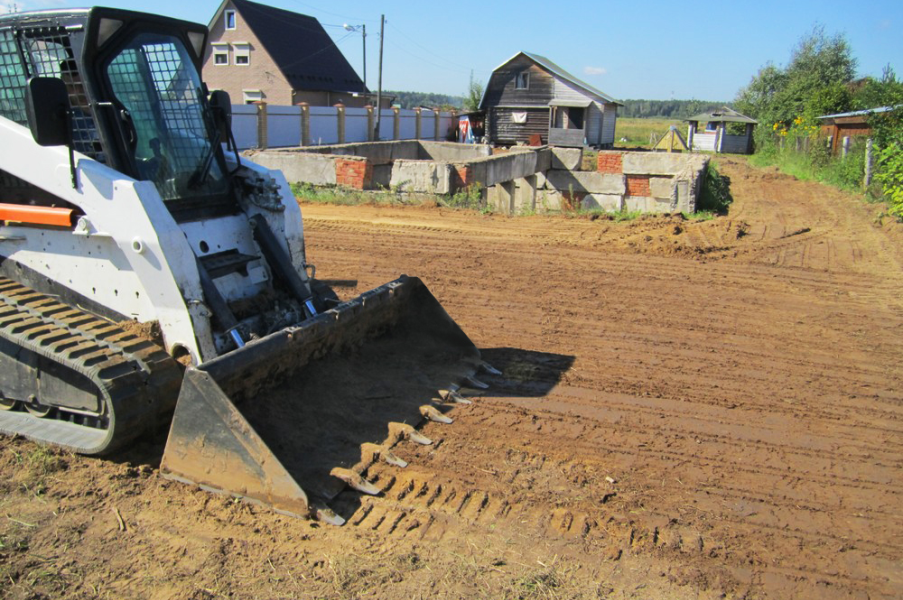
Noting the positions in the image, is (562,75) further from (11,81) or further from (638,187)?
(11,81)

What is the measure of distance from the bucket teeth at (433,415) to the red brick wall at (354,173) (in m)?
12.0

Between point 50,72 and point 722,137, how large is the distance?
5055cm

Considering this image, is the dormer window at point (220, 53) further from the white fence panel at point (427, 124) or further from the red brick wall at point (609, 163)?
the red brick wall at point (609, 163)

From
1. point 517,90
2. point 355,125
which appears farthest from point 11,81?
point 517,90

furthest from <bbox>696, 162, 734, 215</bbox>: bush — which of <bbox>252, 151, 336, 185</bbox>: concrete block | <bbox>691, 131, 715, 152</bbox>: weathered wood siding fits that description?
<bbox>691, 131, 715, 152</bbox>: weathered wood siding

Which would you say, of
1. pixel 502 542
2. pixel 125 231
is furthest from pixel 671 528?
pixel 125 231

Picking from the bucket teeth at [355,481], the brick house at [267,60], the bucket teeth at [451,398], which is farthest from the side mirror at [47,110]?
the brick house at [267,60]

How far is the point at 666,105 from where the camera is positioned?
619 ft

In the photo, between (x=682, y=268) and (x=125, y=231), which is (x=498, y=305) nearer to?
(x=682, y=268)

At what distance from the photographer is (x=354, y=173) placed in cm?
1678

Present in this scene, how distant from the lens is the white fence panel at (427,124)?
41.8m

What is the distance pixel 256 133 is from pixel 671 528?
1049 inches

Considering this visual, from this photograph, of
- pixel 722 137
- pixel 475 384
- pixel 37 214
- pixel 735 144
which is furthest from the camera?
pixel 735 144

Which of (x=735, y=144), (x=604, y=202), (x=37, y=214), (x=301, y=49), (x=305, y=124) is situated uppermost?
(x=301, y=49)
